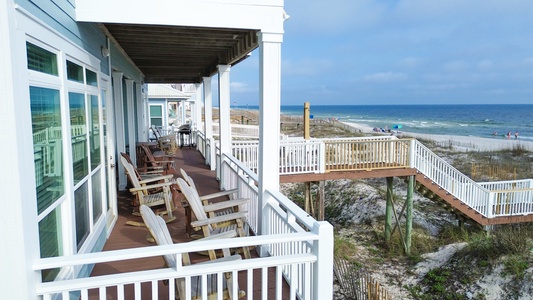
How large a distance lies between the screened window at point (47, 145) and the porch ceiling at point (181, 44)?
2.14 m

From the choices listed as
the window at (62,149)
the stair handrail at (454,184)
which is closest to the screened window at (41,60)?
the window at (62,149)

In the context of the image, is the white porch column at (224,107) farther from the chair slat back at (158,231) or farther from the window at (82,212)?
the chair slat back at (158,231)

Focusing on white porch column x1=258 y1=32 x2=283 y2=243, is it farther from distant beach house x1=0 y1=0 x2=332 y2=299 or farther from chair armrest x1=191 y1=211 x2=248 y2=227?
chair armrest x1=191 y1=211 x2=248 y2=227

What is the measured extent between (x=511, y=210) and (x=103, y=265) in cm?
1190

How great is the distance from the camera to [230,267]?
2.43 m

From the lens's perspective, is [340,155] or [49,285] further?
[340,155]

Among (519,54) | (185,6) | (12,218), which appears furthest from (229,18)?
(519,54)

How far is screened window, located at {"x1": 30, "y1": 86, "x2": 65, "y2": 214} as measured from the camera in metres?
2.29

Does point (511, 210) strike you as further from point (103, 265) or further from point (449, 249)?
point (103, 265)

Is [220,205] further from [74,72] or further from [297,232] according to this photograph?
[74,72]

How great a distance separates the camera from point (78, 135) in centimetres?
335

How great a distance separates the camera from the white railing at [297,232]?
2635 mm

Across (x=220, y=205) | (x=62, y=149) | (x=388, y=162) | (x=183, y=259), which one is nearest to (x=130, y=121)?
(x=220, y=205)

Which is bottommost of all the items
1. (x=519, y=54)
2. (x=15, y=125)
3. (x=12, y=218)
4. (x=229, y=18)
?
(x=12, y=218)
